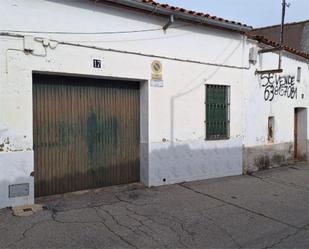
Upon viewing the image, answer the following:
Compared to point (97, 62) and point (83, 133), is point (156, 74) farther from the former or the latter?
point (83, 133)

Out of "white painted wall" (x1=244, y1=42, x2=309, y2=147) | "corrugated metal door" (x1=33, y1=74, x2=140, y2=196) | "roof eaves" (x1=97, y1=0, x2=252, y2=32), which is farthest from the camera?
"white painted wall" (x1=244, y1=42, x2=309, y2=147)

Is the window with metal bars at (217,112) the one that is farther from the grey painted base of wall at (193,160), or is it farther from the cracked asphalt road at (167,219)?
the cracked asphalt road at (167,219)

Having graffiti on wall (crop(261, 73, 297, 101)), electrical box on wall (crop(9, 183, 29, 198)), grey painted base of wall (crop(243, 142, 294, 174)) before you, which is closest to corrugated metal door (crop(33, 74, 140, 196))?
electrical box on wall (crop(9, 183, 29, 198))

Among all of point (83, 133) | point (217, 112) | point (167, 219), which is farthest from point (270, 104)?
point (167, 219)

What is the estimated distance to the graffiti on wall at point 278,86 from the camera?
1090cm

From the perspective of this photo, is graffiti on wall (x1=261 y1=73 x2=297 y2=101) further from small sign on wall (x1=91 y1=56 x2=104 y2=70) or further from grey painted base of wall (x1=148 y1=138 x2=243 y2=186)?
small sign on wall (x1=91 y1=56 x2=104 y2=70)

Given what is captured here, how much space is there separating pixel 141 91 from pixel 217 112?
238 centimetres

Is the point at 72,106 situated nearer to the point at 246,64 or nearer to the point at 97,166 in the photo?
the point at 97,166

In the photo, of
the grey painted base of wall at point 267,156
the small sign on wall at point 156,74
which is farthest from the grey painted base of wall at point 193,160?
the small sign on wall at point 156,74

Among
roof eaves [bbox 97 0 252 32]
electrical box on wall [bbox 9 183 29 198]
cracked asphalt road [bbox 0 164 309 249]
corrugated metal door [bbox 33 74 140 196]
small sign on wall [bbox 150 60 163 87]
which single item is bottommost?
cracked asphalt road [bbox 0 164 309 249]

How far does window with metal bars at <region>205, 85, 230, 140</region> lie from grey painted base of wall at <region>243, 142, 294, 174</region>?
115 centimetres

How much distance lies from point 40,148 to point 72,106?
3.39 ft

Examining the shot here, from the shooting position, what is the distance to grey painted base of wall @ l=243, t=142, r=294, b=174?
10.2m

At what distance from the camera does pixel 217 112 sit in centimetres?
930
